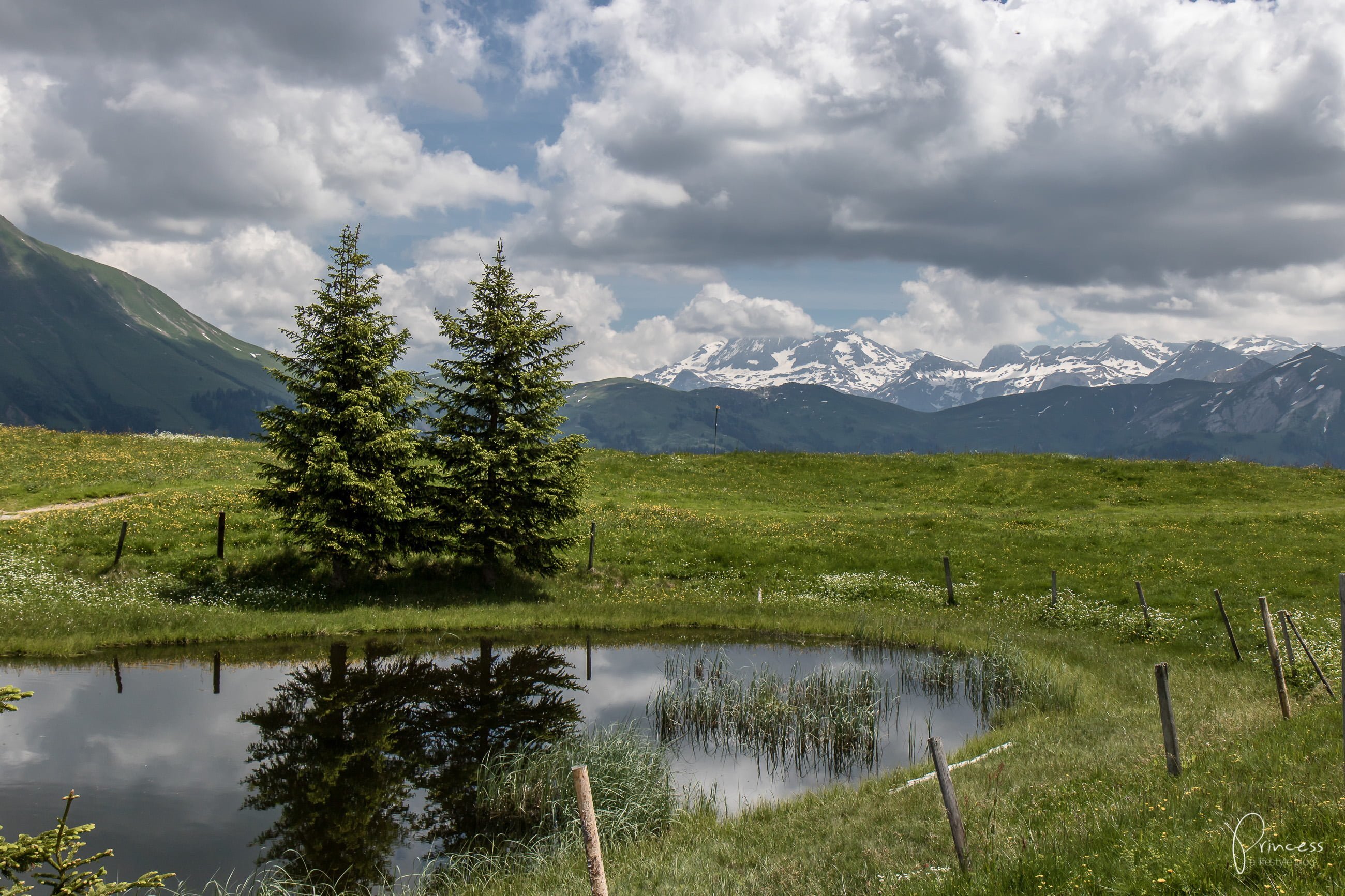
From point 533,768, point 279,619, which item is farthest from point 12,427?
point 533,768

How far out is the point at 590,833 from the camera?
28.0 feet

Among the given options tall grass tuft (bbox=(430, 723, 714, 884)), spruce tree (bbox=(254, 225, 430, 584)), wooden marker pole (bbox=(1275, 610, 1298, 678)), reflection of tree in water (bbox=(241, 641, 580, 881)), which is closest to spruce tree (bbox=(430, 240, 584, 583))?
spruce tree (bbox=(254, 225, 430, 584))

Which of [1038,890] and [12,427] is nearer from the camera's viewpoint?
[1038,890]

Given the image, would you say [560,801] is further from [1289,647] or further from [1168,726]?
[1289,647]

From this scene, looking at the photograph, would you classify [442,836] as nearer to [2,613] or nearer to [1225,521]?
[2,613]

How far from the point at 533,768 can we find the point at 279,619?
1810cm

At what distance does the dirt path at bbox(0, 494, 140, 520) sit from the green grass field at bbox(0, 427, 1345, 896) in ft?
2.50

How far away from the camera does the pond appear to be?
14273 mm

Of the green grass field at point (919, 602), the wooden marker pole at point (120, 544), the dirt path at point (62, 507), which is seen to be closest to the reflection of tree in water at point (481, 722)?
the green grass field at point (919, 602)

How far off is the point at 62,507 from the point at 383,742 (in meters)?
33.5

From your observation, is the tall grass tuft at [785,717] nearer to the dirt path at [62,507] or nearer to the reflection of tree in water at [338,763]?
the reflection of tree in water at [338,763]

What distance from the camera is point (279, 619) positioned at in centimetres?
2953

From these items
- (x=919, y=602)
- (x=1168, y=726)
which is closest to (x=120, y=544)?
(x=919, y=602)

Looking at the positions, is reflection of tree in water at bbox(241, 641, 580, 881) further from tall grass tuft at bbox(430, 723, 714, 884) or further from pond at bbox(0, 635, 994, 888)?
tall grass tuft at bbox(430, 723, 714, 884)
